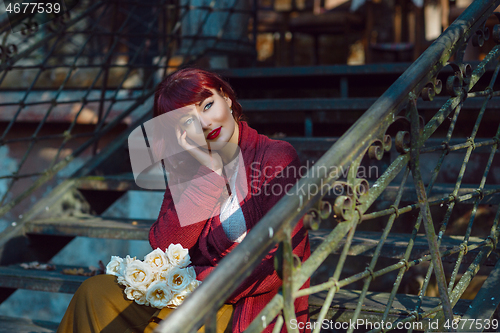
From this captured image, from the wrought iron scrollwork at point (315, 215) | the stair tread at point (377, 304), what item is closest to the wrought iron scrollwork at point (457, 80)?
the wrought iron scrollwork at point (315, 215)

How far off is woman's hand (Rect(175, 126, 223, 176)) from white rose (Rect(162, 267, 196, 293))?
463 millimetres

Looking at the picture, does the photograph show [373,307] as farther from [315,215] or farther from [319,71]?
[319,71]

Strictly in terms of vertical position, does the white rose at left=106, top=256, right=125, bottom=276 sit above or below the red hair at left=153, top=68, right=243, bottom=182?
below

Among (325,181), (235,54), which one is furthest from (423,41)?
(325,181)

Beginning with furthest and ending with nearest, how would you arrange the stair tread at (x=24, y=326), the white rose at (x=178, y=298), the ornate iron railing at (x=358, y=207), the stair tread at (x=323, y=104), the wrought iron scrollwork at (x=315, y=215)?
the stair tread at (x=323, y=104)
the stair tread at (x=24, y=326)
the white rose at (x=178, y=298)
the wrought iron scrollwork at (x=315, y=215)
the ornate iron railing at (x=358, y=207)

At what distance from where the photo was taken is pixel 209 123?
1894mm

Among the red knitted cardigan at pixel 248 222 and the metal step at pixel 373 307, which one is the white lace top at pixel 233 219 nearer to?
the red knitted cardigan at pixel 248 222

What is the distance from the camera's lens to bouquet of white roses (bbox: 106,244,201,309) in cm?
169

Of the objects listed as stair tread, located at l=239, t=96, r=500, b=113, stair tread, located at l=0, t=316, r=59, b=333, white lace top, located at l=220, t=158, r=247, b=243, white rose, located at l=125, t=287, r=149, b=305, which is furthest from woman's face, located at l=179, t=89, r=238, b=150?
stair tread, located at l=239, t=96, r=500, b=113

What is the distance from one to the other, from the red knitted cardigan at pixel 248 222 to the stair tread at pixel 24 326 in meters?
0.90

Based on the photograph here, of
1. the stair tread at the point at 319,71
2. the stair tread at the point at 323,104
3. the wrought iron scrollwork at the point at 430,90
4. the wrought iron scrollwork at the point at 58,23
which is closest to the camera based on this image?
the wrought iron scrollwork at the point at 430,90

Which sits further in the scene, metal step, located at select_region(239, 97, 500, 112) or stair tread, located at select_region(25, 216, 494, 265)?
metal step, located at select_region(239, 97, 500, 112)

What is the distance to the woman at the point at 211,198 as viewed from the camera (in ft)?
5.75

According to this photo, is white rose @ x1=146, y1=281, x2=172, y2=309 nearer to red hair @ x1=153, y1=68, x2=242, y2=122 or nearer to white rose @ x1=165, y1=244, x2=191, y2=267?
white rose @ x1=165, y1=244, x2=191, y2=267
